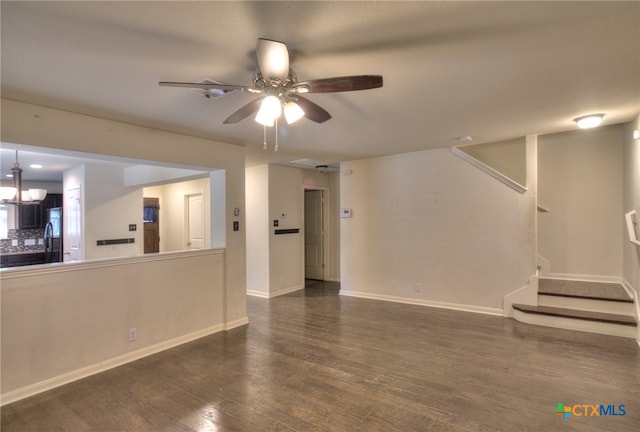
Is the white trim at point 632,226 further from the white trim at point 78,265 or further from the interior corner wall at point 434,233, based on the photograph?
the white trim at point 78,265

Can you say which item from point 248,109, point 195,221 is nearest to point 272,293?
point 195,221

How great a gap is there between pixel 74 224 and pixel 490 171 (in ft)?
22.9

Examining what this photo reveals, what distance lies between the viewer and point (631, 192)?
3740 mm

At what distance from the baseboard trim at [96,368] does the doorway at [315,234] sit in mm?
3446

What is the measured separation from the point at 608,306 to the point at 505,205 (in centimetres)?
162

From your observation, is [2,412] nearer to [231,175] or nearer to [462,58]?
[231,175]

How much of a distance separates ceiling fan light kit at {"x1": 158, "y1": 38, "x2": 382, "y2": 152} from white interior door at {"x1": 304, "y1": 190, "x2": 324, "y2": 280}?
4828 mm

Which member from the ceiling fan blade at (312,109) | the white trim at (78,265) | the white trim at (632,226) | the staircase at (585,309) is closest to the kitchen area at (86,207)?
the white trim at (78,265)

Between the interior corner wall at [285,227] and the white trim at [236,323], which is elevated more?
the interior corner wall at [285,227]

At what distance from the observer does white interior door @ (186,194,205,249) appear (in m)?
6.63

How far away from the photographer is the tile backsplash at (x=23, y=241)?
6664 mm

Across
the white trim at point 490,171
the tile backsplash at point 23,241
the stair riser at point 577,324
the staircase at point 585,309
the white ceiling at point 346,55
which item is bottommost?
the stair riser at point 577,324

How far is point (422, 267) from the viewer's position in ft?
16.4

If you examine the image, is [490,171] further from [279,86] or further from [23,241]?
[23,241]
